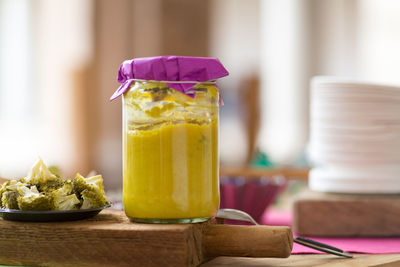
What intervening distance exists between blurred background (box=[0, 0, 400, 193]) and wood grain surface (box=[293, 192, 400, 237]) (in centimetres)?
231

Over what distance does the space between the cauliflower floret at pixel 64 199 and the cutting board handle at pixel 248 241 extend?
6.8 inches

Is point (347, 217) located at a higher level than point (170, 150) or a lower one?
lower

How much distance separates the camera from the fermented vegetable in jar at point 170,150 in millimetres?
770

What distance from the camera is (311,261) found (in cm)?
84

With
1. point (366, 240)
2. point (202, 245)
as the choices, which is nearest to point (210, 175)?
point (202, 245)

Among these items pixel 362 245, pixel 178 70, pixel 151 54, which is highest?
pixel 151 54

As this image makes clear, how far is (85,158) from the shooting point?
4746 mm

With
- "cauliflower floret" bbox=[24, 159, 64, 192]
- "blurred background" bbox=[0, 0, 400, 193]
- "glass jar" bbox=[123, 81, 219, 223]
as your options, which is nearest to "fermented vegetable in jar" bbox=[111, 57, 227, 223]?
"glass jar" bbox=[123, 81, 219, 223]

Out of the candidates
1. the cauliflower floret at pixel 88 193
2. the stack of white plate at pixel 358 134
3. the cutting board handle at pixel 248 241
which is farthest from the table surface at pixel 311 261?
the stack of white plate at pixel 358 134

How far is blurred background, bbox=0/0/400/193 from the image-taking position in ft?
15.1

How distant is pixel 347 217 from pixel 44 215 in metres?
0.59

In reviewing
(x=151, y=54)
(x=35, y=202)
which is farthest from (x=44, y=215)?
(x=151, y=54)

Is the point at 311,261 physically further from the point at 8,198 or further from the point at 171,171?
the point at 8,198

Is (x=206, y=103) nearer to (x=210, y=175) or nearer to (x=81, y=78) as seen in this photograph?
(x=210, y=175)
